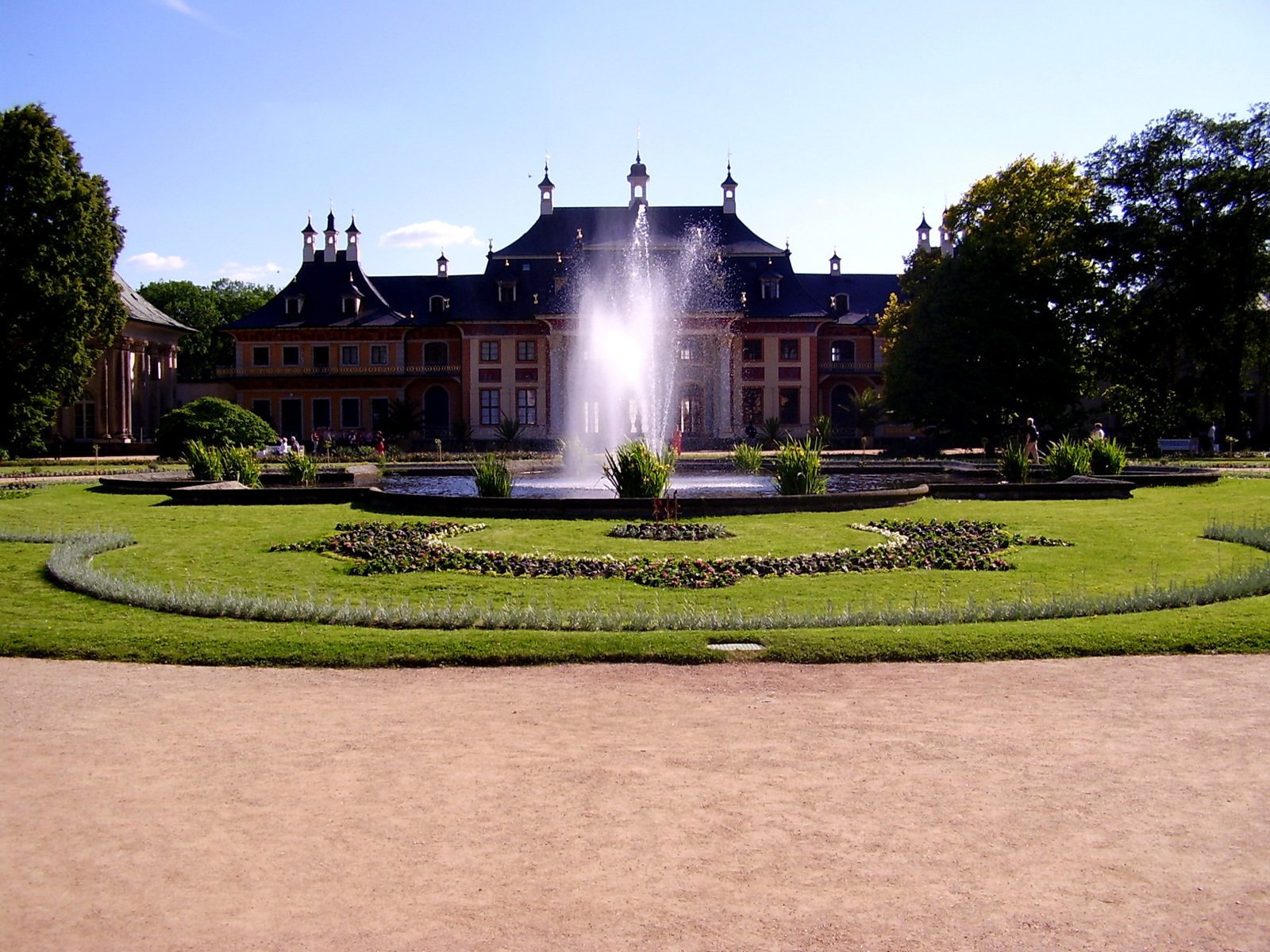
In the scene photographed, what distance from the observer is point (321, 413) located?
215 ft

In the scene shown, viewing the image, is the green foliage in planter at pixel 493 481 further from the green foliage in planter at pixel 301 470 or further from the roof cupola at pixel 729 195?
the roof cupola at pixel 729 195

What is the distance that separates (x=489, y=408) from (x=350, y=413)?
8.30m

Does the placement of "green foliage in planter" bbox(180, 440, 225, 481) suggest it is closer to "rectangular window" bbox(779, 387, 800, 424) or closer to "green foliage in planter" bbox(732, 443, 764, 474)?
"green foliage in planter" bbox(732, 443, 764, 474)

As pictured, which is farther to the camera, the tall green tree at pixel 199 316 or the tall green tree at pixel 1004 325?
the tall green tree at pixel 199 316

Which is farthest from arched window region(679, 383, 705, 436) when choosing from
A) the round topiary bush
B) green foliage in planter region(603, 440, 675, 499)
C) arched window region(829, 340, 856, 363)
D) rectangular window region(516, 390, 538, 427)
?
green foliage in planter region(603, 440, 675, 499)

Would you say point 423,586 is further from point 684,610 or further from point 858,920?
point 858,920

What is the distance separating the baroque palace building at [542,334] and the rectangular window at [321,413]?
6 cm

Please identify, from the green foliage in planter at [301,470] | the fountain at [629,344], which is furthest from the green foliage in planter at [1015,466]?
the green foliage in planter at [301,470]

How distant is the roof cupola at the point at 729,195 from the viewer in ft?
211

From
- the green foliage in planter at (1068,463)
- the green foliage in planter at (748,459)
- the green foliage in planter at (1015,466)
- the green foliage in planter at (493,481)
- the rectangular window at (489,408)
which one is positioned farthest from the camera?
the rectangular window at (489,408)

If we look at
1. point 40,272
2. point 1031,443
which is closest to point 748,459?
point 1031,443

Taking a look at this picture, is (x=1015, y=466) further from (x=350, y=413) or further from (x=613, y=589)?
(x=350, y=413)

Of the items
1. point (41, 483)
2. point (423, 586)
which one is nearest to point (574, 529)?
point (423, 586)

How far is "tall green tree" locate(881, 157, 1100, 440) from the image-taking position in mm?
43656
